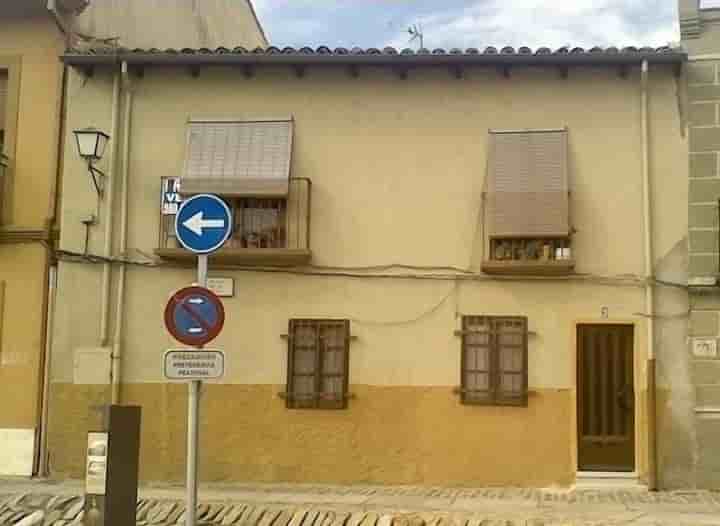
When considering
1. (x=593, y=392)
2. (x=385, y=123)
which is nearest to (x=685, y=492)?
(x=593, y=392)

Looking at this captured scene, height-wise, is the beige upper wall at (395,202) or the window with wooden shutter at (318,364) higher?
the beige upper wall at (395,202)

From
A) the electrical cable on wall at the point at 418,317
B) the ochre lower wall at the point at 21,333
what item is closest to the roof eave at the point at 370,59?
the ochre lower wall at the point at 21,333

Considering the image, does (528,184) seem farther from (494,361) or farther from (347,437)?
(347,437)

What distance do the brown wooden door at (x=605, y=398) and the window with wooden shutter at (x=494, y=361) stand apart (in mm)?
751

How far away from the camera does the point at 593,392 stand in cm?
1191

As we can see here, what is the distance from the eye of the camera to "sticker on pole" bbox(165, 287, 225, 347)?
24.8 ft

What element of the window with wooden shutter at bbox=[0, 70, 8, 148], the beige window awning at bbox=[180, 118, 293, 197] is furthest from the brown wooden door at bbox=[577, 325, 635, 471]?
the window with wooden shutter at bbox=[0, 70, 8, 148]

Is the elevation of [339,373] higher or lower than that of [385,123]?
lower

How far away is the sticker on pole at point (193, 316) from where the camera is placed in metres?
7.57

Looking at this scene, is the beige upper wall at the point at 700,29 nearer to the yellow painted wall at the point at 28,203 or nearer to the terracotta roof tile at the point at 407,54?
the terracotta roof tile at the point at 407,54

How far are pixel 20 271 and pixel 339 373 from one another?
4.58 m

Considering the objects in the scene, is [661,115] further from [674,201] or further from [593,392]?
[593,392]

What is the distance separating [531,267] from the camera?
38.1ft

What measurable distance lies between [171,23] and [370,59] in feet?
16.3
